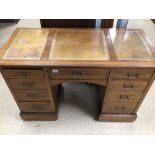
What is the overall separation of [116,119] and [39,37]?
1.07 m

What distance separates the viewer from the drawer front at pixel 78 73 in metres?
0.96

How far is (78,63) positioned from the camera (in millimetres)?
917

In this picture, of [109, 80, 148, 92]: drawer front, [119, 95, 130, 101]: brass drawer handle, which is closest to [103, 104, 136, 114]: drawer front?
[119, 95, 130, 101]: brass drawer handle

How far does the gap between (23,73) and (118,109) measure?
901mm

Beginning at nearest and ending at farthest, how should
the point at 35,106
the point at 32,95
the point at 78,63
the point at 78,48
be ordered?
1. the point at 78,63
2. the point at 78,48
3. the point at 32,95
4. the point at 35,106

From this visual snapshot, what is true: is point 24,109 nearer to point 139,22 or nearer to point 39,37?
point 39,37

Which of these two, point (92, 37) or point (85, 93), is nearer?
point (92, 37)

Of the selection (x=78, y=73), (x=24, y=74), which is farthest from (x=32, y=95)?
(x=78, y=73)

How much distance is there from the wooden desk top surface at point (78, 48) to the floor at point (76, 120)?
2.50 ft

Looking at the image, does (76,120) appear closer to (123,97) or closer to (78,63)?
(123,97)

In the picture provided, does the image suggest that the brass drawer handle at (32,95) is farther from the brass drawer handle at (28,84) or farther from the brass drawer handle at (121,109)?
the brass drawer handle at (121,109)
